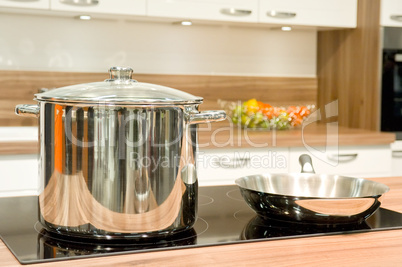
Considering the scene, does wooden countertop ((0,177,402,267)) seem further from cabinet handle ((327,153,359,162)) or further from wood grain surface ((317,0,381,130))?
wood grain surface ((317,0,381,130))

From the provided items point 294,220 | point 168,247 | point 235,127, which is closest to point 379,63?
point 235,127

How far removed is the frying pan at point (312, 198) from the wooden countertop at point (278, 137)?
128 centimetres

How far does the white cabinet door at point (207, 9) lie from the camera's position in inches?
103

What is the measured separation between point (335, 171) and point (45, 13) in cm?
155

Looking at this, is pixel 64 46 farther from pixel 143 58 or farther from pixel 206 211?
pixel 206 211

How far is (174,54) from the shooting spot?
3.04 meters

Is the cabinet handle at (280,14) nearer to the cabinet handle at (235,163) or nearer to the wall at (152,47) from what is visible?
the wall at (152,47)

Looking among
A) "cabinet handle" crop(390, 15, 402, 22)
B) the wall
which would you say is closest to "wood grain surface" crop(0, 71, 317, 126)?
the wall

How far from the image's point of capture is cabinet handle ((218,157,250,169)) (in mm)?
2477

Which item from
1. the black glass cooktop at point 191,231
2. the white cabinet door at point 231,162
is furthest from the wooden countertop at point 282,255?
the white cabinet door at point 231,162

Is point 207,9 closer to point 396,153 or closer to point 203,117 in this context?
point 396,153

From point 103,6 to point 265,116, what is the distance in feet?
3.11

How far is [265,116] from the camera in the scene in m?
2.82

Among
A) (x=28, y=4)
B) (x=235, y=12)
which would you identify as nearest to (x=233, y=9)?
(x=235, y=12)
